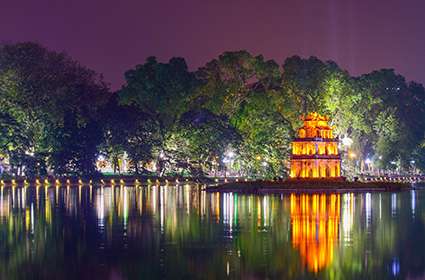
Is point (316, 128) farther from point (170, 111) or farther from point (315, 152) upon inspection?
point (170, 111)

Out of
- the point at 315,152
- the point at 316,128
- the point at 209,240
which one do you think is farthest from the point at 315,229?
the point at 316,128

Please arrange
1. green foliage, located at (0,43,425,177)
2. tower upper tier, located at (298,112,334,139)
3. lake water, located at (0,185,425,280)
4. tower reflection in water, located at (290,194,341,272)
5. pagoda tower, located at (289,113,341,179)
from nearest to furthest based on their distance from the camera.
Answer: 1. lake water, located at (0,185,425,280)
2. tower reflection in water, located at (290,194,341,272)
3. pagoda tower, located at (289,113,341,179)
4. tower upper tier, located at (298,112,334,139)
5. green foliage, located at (0,43,425,177)

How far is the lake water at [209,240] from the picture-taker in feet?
127

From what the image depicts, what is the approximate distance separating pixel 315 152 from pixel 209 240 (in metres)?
71.0

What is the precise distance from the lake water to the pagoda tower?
1431 inches

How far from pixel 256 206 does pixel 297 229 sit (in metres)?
22.9

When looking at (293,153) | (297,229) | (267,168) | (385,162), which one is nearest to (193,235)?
(297,229)

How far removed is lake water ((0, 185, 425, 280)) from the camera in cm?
3880

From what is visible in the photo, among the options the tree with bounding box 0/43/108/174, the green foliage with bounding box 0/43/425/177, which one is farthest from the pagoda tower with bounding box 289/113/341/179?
the tree with bounding box 0/43/108/174

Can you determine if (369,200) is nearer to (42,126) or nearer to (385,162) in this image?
(42,126)

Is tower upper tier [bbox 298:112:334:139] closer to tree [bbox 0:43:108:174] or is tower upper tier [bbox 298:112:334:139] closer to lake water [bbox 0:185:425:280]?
tree [bbox 0:43:108:174]

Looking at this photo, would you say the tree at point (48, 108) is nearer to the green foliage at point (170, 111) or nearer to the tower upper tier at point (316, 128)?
the green foliage at point (170, 111)

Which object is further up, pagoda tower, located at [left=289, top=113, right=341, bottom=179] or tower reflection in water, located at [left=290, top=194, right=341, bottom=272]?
pagoda tower, located at [left=289, top=113, right=341, bottom=179]

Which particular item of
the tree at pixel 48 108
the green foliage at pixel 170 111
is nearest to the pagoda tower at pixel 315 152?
the green foliage at pixel 170 111
